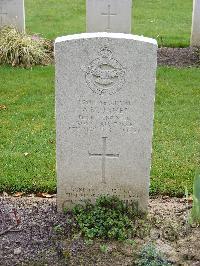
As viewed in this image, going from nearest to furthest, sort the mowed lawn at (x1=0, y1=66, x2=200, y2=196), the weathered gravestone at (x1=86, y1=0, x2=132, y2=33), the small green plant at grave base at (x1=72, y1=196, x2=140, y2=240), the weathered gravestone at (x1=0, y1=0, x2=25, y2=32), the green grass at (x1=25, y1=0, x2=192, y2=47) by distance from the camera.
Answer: the small green plant at grave base at (x1=72, y1=196, x2=140, y2=240), the mowed lawn at (x1=0, y1=66, x2=200, y2=196), the weathered gravestone at (x1=86, y1=0, x2=132, y2=33), the weathered gravestone at (x1=0, y1=0, x2=25, y2=32), the green grass at (x1=25, y1=0, x2=192, y2=47)

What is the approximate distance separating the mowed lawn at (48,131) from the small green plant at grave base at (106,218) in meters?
0.81

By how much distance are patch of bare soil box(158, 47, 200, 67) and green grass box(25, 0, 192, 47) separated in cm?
52

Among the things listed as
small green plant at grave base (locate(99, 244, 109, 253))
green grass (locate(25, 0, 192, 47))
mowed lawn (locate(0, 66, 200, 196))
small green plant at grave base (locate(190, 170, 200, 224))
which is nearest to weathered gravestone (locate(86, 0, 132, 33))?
green grass (locate(25, 0, 192, 47))

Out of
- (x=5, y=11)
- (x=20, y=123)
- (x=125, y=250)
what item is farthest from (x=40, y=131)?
(x=5, y=11)

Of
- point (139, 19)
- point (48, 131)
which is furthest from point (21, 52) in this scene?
point (139, 19)

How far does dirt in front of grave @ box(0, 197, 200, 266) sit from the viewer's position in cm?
425

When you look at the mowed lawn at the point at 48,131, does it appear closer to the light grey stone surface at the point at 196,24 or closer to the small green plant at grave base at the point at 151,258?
the small green plant at grave base at the point at 151,258

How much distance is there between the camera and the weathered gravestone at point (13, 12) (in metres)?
10.9

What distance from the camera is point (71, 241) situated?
4.42 meters

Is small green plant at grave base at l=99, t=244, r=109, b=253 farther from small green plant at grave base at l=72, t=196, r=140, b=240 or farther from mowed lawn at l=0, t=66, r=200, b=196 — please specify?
mowed lawn at l=0, t=66, r=200, b=196

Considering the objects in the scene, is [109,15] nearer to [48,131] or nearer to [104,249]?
[48,131]

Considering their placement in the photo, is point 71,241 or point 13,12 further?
point 13,12

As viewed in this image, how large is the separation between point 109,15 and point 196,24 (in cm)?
179

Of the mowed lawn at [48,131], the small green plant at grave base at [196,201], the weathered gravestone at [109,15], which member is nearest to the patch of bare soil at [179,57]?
the mowed lawn at [48,131]
